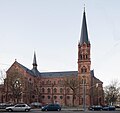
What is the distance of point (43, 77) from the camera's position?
139875 millimetres

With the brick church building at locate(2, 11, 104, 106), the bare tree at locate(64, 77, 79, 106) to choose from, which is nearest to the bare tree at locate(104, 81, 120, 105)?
the brick church building at locate(2, 11, 104, 106)

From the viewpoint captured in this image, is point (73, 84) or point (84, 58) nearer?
point (73, 84)

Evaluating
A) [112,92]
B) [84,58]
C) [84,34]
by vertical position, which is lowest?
[112,92]

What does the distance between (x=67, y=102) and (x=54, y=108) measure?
6828cm

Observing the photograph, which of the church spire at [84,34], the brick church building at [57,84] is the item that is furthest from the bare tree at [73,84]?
the church spire at [84,34]

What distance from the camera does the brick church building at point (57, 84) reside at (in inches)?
3342

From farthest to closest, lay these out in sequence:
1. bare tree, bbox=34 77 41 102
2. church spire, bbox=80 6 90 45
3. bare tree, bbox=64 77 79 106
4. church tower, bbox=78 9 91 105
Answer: bare tree, bbox=34 77 41 102 → church tower, bbox=78 9 91 105 → church spire, bbox=80 6 90 45 → bare tree, bbox=64 77 79 106

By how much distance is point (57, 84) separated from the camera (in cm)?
13500

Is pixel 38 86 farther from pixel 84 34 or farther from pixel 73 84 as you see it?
pixel 84 34

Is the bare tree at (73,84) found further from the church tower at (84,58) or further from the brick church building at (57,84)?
the church tower at (84,58)

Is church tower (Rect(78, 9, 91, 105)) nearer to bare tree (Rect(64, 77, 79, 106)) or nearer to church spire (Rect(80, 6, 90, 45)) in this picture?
church spire (Rect(80, 6, 90, 45))

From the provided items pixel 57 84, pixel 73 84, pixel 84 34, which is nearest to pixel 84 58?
pixel 84 34

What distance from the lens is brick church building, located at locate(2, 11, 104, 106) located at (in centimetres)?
8488

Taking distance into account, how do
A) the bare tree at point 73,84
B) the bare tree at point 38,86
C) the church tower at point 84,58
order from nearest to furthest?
the bare tree at point 73,84, the church tower at point 84,58, the bare tree at point 38,86
